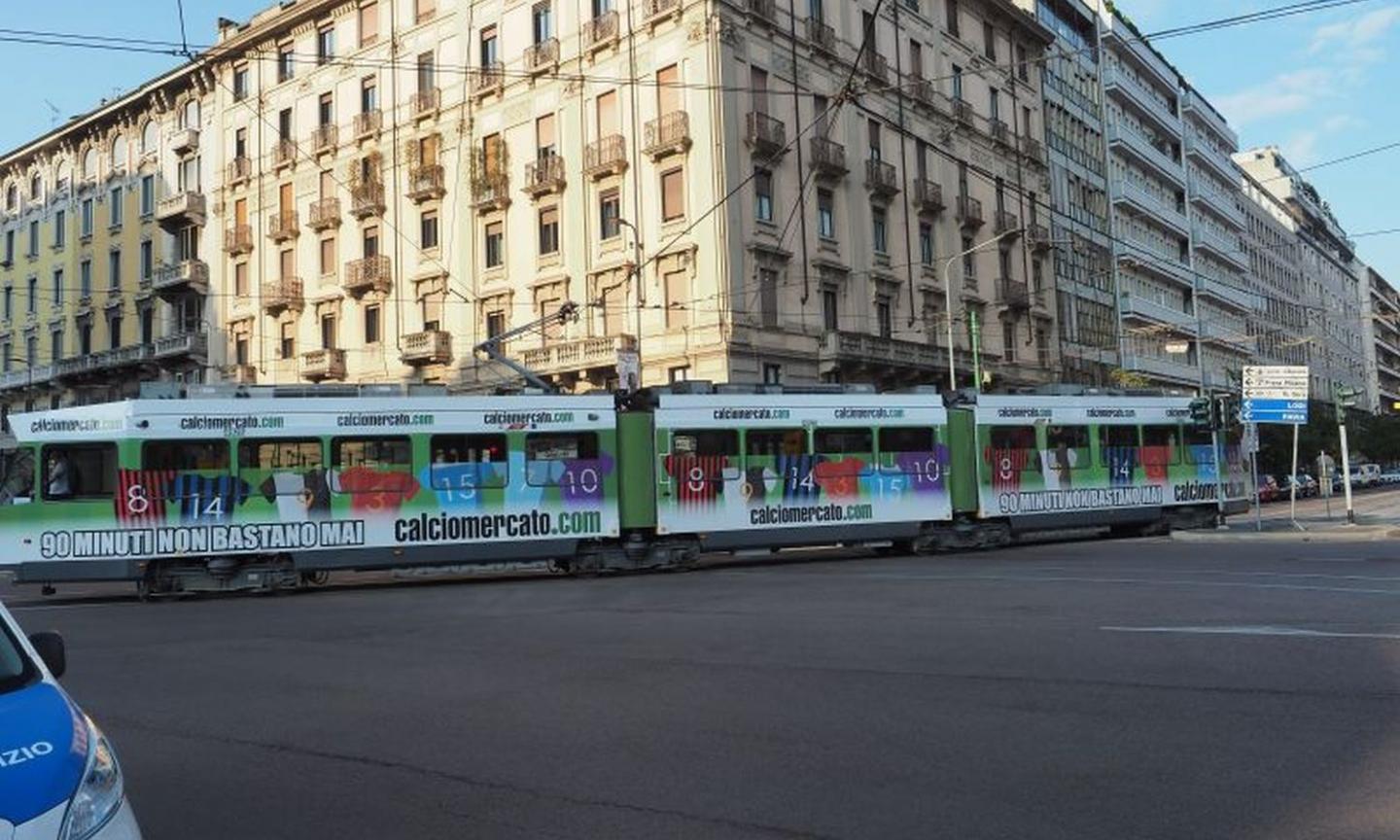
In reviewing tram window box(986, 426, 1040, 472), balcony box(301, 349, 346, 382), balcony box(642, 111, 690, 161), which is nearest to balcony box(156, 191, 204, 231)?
balcony box(301, 349, 346, 382)

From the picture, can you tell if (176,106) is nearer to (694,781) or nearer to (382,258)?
(382,258)

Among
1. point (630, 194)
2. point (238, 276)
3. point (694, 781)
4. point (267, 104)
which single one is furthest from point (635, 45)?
point (694, 781)

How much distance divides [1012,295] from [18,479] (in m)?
40.7

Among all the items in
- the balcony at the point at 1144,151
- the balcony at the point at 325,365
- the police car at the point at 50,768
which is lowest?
the police car at the point at 50,768

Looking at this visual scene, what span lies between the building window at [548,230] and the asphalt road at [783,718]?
27716 mm

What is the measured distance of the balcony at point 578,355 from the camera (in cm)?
3550

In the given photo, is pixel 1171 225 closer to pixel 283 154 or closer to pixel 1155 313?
pixel 1155 313

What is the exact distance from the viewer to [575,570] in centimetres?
2012

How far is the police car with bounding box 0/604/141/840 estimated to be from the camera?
301 centimetres

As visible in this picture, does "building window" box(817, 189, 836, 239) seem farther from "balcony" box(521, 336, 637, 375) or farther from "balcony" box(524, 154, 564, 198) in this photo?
"balcony" box(524, 154, 564, 198)

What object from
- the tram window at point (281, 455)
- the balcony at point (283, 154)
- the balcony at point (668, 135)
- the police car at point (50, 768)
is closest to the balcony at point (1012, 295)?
the balcony at point (668, 135)

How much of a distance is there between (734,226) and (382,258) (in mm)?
15966

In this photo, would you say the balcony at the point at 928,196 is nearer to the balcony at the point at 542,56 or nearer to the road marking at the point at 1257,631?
the balcony at the point at 542,56

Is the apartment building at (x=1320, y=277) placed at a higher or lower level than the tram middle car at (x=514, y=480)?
higher
